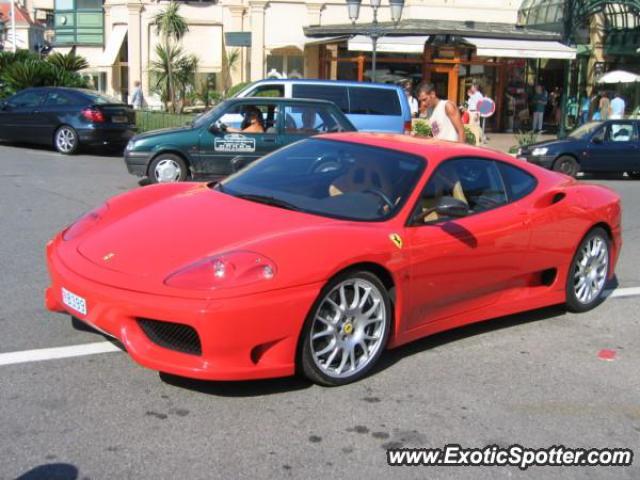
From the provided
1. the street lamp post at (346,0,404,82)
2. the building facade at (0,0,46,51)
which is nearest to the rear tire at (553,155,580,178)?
the street lamp post at (346,0,404,82)

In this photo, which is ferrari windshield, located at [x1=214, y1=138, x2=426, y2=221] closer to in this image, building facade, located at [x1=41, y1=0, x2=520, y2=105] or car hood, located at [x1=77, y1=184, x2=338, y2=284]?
car hood, located at [x1=77, y1=184, x2=338, y2=284]

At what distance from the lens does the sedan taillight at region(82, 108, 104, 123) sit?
651 inches

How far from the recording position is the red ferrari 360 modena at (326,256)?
3939mm

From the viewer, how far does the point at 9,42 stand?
52.1m

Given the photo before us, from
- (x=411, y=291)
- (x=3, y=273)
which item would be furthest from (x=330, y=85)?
(x=411, y=291)

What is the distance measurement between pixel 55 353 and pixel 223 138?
7.62m

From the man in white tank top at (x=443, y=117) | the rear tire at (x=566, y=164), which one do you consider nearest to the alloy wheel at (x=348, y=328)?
the man in white tank top at (x=443, y=117)

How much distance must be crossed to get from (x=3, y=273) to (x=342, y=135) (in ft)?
10.2

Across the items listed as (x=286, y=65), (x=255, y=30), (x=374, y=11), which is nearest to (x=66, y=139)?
(x=374, y=11)

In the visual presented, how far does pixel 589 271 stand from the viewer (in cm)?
609

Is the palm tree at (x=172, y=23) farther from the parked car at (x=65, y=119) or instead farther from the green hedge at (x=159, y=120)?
the parked car at (x=65, y=119)

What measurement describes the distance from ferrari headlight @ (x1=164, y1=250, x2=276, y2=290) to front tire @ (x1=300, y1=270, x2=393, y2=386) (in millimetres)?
356

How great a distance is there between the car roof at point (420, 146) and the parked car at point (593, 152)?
38.1 feet

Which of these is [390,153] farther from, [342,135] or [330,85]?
[330,85]
